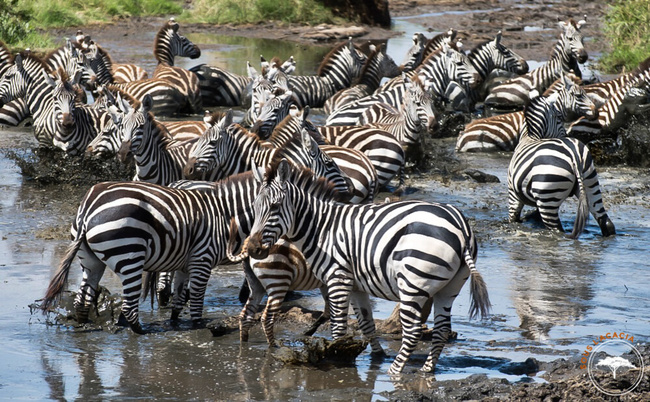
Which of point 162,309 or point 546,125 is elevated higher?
point 546,125

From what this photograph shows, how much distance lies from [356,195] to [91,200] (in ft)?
12.3

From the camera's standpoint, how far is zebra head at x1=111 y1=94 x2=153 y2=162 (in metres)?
9.26

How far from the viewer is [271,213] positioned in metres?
6.78

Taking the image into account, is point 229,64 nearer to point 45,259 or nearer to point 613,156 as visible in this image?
point 613,156

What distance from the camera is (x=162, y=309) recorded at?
8.10 meters

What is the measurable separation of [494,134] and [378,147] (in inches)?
140

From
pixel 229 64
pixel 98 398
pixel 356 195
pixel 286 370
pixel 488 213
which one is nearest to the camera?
pixel 98 398

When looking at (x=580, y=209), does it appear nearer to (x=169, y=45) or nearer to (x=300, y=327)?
(x=300, y=327)

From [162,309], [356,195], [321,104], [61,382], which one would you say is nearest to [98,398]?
[61,382]

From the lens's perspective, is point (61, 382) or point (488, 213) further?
point (488, 213)

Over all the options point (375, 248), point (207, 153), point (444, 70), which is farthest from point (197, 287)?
point (444, 70)

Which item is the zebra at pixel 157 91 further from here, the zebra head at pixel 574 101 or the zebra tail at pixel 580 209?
the zebra tail at pixel 580 209

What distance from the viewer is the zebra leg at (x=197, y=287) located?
7527mm

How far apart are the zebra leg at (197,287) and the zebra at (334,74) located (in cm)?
1041
